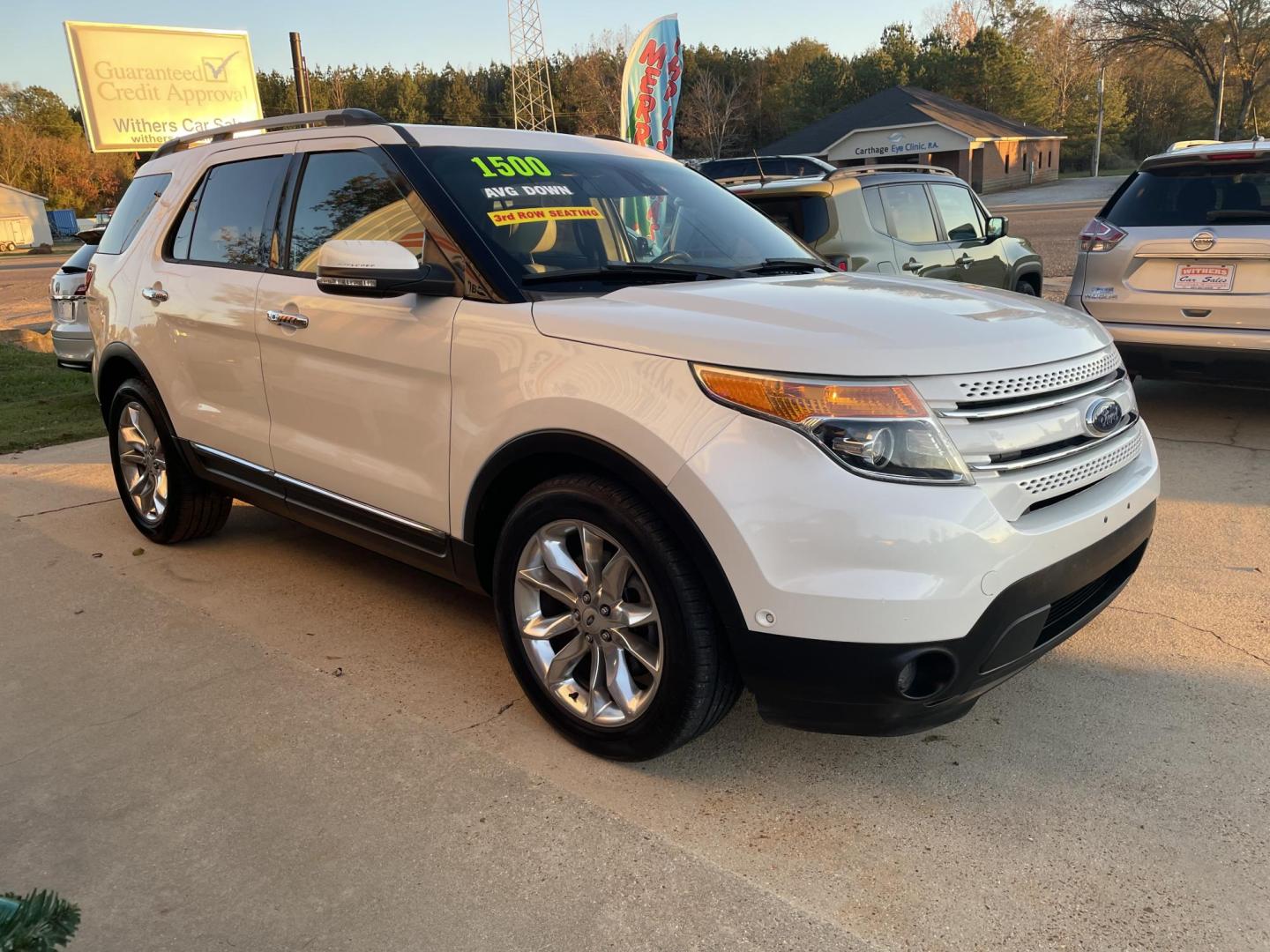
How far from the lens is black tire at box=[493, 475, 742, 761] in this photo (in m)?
2.62

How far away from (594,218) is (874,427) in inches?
61.3

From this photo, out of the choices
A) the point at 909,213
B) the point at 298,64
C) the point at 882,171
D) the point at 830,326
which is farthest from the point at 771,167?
the point at 830,326

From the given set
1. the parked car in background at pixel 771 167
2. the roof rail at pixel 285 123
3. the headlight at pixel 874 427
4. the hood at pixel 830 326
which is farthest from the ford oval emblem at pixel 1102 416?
the parked car in background at pixel 771 167

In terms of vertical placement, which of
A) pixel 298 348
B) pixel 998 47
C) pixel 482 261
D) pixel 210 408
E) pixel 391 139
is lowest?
pixel 210 408

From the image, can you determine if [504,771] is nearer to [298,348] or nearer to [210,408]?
Result: [298,348]

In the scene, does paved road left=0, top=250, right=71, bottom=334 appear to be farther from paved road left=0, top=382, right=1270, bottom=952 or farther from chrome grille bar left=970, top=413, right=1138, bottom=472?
chrome grille bar left=970, top=413, right=1138, bottom=472

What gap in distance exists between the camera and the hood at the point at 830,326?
8.26 feet

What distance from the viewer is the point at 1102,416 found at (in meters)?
2.90

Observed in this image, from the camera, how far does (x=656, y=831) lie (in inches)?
106

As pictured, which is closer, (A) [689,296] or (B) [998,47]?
(A) [689,296]

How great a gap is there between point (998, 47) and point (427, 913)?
6833cm

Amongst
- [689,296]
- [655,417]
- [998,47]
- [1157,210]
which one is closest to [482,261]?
[689,296]

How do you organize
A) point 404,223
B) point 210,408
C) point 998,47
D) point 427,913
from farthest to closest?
point 998,47, point 210,408, point 404,223, point 427,913

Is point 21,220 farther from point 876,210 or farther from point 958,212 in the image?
point 876,210
